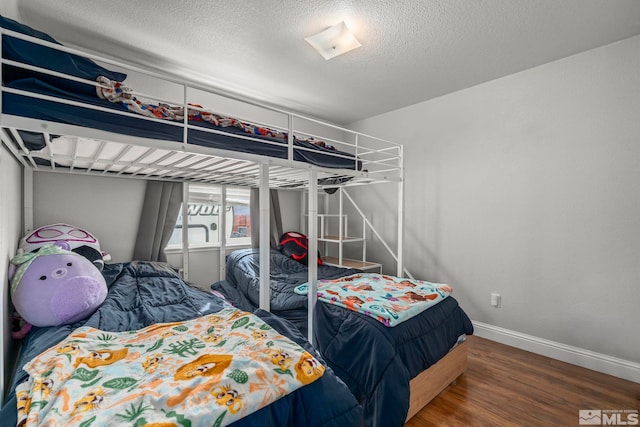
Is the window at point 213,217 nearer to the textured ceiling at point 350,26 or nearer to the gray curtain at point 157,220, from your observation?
the gray curtain at point 157,220

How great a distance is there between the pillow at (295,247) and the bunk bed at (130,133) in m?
1.14

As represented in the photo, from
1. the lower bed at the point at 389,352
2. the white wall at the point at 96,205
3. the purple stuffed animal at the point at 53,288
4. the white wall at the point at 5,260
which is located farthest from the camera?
the white wall at the point at 96,205

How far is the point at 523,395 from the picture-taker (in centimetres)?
192

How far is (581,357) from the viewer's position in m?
2.29

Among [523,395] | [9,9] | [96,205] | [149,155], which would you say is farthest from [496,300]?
[9,9]

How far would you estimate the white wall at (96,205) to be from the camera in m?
2.35

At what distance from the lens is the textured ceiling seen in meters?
1.79

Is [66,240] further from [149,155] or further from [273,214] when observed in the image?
[273,214]

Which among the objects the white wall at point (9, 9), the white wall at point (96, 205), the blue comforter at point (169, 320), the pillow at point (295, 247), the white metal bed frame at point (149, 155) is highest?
the white wall at point (9, 9)

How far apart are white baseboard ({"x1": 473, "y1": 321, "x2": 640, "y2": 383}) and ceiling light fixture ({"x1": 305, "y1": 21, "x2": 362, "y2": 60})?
2.81m

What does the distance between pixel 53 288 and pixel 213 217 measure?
2.06 metres

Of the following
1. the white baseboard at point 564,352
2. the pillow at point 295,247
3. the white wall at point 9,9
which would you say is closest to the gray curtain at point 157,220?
the pillow at point 295,247

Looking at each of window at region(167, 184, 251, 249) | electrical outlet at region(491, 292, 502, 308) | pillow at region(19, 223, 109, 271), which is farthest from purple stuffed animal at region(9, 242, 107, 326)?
electrical outlet at region(491, 292, 502, 308)

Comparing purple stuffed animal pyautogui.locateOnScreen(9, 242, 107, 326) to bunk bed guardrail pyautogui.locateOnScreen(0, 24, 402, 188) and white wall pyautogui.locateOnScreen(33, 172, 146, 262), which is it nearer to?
bunk bed guardrail pyautogui.locateOnScreen(0, 24, 402, 188)
